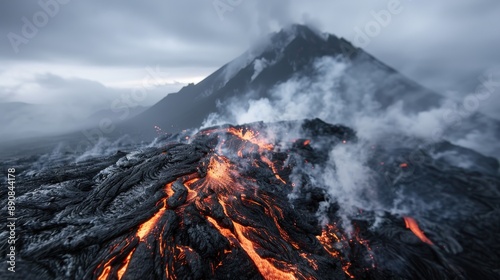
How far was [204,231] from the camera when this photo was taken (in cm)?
1327

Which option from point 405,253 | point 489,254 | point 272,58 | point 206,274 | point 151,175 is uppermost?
point 272,58

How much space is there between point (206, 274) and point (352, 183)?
106 ft

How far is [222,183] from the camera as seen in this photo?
19.3 m

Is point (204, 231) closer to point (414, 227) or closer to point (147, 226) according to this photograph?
point (147, 226)

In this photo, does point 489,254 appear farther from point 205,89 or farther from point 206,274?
point 205,89

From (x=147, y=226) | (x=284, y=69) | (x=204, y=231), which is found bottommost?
(x=204, y=231)

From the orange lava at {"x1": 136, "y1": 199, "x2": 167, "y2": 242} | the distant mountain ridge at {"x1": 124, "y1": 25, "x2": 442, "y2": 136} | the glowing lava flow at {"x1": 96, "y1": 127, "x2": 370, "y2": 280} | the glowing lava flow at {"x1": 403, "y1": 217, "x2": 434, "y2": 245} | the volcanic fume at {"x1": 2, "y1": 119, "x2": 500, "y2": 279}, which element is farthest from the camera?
the distant mountain ridge at {"x1": 124, "y1": 25, "x2": 442, "y2": 136}

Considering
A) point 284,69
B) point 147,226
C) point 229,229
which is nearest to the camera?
point 147,226

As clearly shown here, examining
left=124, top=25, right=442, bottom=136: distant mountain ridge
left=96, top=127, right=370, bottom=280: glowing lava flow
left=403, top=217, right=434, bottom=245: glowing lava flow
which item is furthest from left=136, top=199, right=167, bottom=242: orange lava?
left=124, top=25, right=442, bottom=136: distant mountain ridge

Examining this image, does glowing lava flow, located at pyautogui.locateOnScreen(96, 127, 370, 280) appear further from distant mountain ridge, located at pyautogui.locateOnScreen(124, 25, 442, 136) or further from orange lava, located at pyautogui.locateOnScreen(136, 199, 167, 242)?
distant mountain ridge, located at pyautogui.locateOnScreen(124, 25, 442, 136)

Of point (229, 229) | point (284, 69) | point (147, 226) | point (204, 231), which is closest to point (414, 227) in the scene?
point (229, 229)

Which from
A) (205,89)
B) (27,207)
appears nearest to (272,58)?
(205,89)

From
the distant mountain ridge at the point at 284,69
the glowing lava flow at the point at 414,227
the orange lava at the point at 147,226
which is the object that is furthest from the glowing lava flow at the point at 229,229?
the distant mountain ridge at the point at 284,69

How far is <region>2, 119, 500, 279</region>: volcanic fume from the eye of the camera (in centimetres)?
1109
